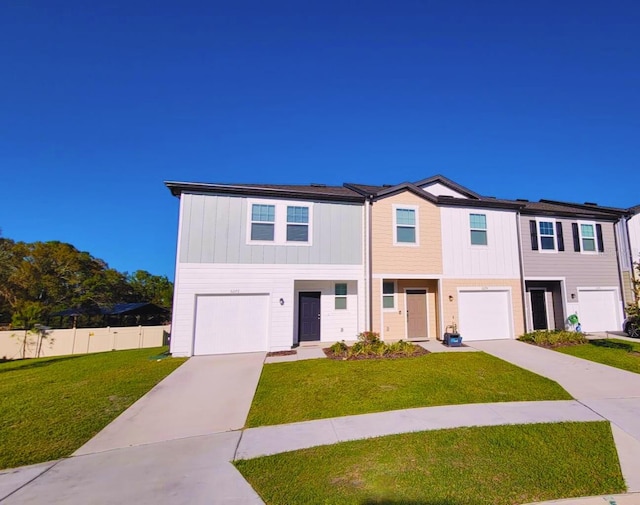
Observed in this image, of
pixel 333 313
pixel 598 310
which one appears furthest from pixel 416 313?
pixel 598 310

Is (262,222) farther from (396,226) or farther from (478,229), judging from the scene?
(478,229)

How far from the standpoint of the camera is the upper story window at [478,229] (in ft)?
42.0

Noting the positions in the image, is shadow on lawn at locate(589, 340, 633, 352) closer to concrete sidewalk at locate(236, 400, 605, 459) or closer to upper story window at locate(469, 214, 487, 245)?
upper story window at locate(469, 214, 487, 245)

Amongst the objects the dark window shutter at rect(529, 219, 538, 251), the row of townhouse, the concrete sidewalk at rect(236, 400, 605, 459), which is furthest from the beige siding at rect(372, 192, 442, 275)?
the concrete sidewalk at rect(236, 400, 605, 459)

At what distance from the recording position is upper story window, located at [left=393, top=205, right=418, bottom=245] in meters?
12.2

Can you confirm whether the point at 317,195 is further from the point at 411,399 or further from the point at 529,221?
the point at 529,221

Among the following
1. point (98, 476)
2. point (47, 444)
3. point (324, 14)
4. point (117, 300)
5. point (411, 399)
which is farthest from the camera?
point (117, 300)

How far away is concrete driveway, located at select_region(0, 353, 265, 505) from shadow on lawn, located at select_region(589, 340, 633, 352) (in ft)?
41.8

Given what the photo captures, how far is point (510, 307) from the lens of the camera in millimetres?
12609

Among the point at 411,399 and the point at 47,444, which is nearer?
the point at 47,444

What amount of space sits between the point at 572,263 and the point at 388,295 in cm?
918

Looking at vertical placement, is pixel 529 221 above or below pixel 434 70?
below

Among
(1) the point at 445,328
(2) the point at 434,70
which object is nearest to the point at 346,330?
(1) the point at 445,328

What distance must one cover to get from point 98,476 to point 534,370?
9.68 m
